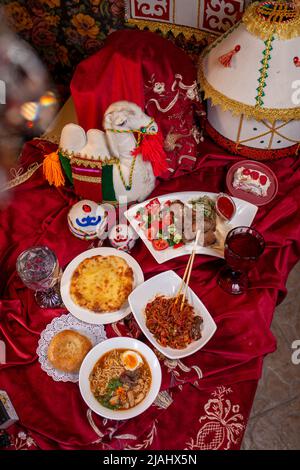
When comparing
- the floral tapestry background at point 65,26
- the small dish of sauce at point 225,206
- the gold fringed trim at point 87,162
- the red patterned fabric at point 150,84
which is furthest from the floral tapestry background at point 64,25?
the small dish of sauce at point 225,206

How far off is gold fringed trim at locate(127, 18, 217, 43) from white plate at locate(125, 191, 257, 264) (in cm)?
59

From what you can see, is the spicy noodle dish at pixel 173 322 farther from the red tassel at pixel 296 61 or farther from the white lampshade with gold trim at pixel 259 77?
the red tassel at pixel 296 61

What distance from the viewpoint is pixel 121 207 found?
143 centimetres

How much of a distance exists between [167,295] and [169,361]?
18 cm

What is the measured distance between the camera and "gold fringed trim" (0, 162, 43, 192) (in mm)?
1529

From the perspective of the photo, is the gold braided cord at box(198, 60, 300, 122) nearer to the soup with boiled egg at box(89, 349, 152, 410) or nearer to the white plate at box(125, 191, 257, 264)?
the white plate at box(125, 191, 257, 264)

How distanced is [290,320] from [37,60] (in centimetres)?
145

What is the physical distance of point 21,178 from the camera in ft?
5.05

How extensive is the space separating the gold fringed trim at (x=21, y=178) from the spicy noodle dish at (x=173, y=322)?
0.66 m

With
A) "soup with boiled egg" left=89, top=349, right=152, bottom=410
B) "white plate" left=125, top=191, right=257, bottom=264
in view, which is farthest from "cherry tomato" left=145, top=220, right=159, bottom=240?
"soup with boiled egg" left=89, top=349, right=152, bottom=410

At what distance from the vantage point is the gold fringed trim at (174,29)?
156 centimetres

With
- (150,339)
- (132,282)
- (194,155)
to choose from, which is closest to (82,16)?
(194,155)

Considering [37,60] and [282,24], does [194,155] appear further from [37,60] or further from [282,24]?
[37,60]

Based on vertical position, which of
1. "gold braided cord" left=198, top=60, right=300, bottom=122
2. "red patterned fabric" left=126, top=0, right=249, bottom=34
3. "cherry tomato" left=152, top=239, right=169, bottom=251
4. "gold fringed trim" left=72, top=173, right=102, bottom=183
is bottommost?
"cherry tomato" left=152, top=239, right=169, bottom=251
